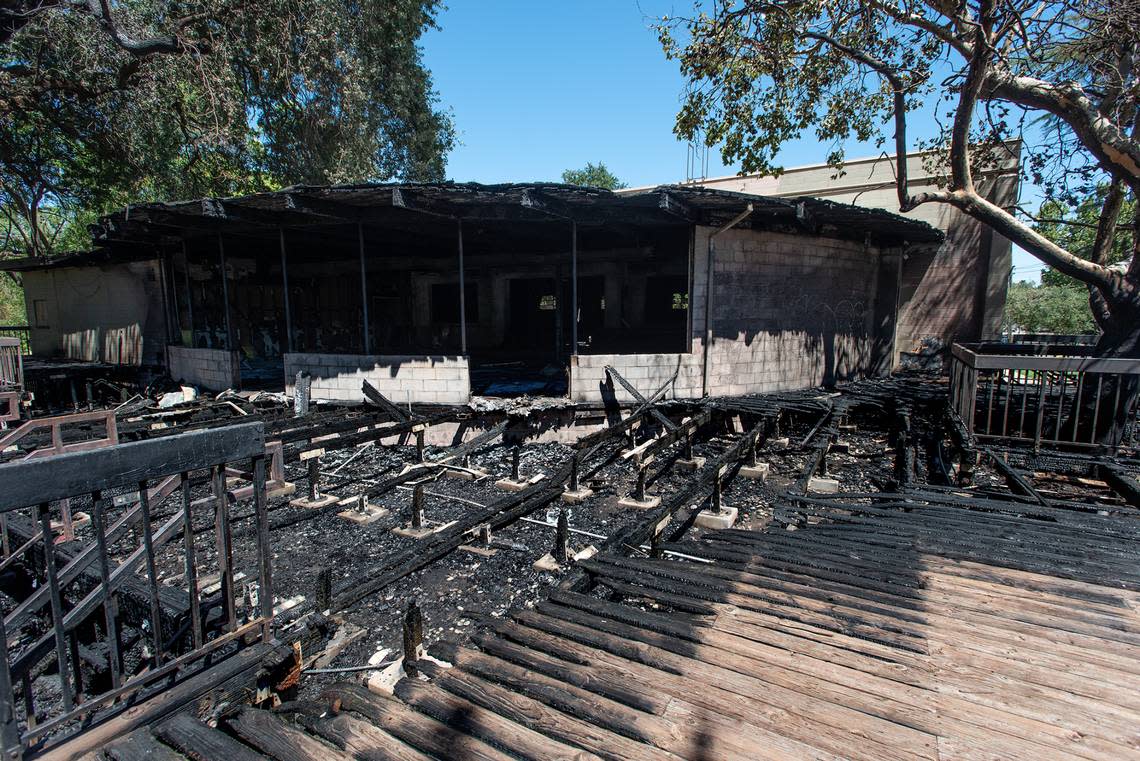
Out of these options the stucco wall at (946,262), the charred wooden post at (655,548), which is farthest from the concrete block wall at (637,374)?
the stucco wall at (946,262)

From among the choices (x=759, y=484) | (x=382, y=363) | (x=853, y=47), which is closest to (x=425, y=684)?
(x=759, y=484)

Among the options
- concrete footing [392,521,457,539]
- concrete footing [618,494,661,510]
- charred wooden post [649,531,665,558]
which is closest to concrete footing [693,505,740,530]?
concrete footing [618,494,661,510]

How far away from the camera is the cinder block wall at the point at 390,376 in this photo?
10.5m

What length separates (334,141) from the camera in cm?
1767

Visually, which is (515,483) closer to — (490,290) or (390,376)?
(390,376)

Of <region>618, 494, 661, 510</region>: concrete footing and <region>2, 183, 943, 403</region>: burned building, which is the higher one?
<region>2, 183, 943, 403</region>: burned building

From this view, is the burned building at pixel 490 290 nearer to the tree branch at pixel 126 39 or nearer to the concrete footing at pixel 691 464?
the concrete footing at pixel 691 464

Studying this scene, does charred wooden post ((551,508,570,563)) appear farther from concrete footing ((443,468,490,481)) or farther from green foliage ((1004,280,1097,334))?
green foliage ((1004,280,1097,334))

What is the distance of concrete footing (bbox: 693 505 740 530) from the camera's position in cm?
639

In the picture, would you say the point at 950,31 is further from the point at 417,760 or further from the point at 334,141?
the point at 334,141

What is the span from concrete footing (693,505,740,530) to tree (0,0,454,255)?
14565mm

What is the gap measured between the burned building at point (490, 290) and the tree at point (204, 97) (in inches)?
148

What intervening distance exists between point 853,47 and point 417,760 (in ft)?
39.3

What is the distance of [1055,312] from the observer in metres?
35.5
